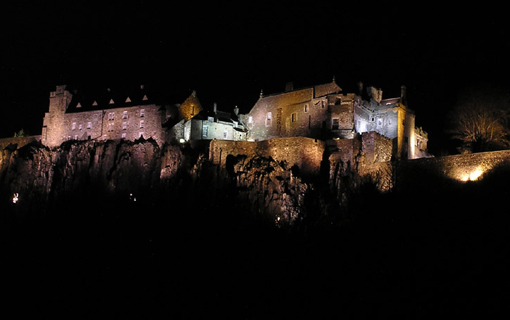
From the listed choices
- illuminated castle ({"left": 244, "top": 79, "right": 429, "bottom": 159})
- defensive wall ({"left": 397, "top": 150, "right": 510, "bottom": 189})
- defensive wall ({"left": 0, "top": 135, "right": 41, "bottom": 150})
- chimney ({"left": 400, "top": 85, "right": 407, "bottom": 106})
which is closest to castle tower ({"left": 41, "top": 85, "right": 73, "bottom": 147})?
defensive wall ({"left": 0, "top": 135, "right": 41, "bottom": 150})

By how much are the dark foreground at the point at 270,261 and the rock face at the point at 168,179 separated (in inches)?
36.3

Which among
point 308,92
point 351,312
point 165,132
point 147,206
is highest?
point 308,92

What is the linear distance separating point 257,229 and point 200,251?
484cm

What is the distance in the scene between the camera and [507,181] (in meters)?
38.8

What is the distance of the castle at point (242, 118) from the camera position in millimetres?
52875

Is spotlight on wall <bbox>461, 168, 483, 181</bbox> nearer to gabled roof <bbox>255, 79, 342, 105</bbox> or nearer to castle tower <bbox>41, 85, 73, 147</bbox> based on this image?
gabled roof <bbox>255, 79, 342, 105</bbox>

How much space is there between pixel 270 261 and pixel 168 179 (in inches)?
511

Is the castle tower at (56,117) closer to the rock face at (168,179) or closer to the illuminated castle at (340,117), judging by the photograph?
the rock face at (168,179)

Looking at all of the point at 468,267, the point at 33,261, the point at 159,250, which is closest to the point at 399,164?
the point at 468,267

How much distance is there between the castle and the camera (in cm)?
5288

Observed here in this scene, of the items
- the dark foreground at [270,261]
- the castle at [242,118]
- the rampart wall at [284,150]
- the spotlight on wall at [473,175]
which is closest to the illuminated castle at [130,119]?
the castle at [242,118]

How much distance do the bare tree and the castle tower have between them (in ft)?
136

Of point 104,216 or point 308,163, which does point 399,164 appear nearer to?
point 308,163

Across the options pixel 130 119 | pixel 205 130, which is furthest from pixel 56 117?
pixel 205 130
